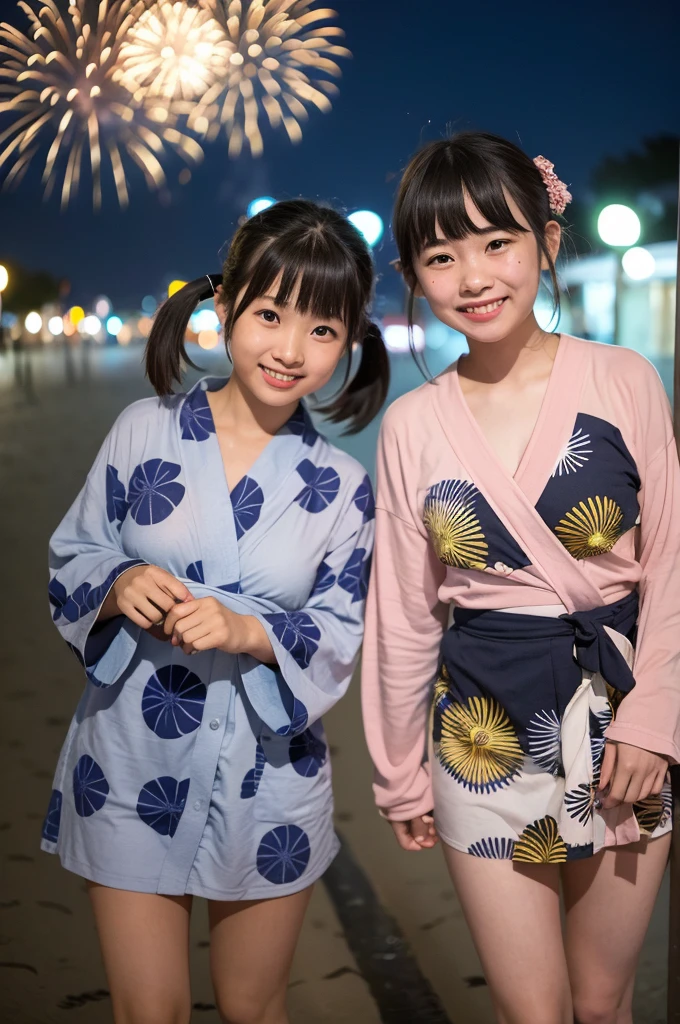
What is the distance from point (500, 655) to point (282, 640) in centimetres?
31

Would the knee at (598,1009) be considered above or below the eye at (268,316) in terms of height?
below

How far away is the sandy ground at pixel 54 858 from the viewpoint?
2033 millimetres

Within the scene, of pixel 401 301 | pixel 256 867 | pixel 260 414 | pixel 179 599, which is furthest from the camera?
pixel 401 301

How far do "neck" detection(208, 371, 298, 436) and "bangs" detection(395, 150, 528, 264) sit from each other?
352 mm

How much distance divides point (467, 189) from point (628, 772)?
818 millimetres

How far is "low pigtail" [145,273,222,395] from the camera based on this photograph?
153 centimetres

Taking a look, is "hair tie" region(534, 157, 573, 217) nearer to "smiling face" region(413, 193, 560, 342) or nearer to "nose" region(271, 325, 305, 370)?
"smiling face" region(413, 193, 560, 342)

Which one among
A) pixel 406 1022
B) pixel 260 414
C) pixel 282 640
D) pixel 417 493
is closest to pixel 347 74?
pixel 260 414

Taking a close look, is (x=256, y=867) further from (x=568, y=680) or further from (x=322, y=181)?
(x=322, y=181)

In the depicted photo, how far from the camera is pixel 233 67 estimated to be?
2.14 metres

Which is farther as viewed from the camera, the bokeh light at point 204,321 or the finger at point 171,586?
the bokeh light at point 204,321

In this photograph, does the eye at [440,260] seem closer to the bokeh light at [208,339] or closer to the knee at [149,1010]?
the bokeh light at [208,339]

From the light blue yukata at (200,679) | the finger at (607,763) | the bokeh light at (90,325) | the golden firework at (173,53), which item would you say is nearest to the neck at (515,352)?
the light blue yukata at (200,679)

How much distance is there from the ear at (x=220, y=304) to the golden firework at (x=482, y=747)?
27.0 inches
